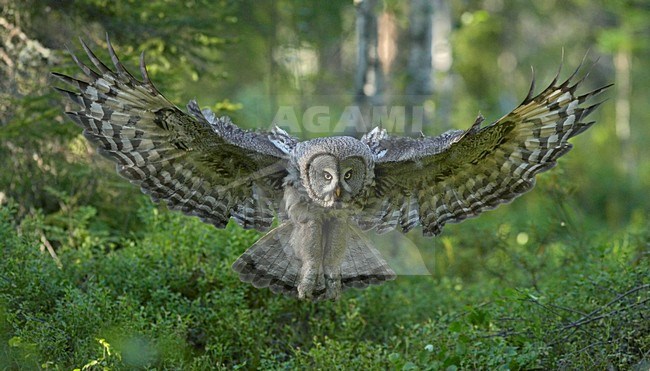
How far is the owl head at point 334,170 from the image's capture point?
6.63 meters

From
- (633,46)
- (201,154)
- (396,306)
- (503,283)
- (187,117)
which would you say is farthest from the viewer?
(633,46)

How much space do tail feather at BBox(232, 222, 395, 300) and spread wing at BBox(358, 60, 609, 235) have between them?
0.34 metres

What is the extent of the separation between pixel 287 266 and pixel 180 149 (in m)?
1.23

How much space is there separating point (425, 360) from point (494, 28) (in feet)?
61.1

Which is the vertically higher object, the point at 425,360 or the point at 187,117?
the point at 187,117

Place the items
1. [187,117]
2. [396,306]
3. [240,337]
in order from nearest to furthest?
[187,117]
[240,337]
[396,306]

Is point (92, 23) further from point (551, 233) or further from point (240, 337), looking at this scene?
point (551, 233)

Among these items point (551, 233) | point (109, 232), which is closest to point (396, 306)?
point (551, 233)

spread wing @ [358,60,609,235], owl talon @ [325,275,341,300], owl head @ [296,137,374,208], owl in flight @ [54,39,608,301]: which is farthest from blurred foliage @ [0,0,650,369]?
owl head @ [296,137,374,208]

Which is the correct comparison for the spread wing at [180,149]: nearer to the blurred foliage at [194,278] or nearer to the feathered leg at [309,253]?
the feathered leg at [309,253]

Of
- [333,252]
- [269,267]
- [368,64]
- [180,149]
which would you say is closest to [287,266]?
[269,267]

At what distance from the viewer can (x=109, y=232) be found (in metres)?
9.11

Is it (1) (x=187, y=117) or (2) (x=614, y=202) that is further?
(2) (x=614, y=202)

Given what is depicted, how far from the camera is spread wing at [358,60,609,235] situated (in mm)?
6215
